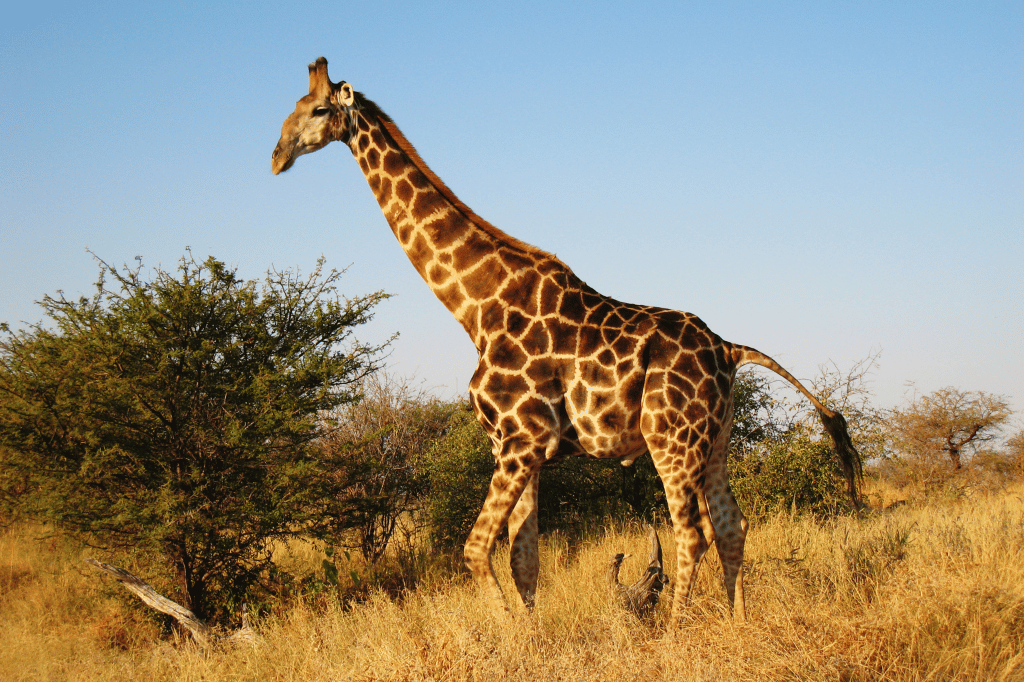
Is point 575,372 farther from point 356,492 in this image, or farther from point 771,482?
point 771,482

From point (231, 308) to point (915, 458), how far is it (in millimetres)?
13848

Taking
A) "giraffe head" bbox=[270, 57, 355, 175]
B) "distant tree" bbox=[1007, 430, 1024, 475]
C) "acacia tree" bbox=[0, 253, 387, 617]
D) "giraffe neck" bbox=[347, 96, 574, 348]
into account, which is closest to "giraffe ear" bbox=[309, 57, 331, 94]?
"giraffe head" bbox=[270, 57, 355, 175]

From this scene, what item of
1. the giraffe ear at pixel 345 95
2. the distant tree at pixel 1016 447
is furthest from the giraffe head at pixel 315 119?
the distant tree at pixel 1016 447

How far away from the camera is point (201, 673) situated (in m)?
6.42

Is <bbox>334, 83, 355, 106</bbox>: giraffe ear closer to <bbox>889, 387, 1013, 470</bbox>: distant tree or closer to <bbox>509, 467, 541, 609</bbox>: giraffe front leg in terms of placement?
<bbox>509, 467, 541, 609</bbox>: giraffe front leg

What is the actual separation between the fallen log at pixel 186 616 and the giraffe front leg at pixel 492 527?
3.16 metres

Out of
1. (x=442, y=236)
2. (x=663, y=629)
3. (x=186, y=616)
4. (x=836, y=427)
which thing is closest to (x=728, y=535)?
(x=663, y=629)

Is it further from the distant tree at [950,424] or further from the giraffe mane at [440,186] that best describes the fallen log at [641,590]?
the distant tree at [950,424]

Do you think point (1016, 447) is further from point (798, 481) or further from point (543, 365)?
point (543, 365)

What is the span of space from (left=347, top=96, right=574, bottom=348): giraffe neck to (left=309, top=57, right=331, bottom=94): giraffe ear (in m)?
0.29

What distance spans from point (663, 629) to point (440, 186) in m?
3.74

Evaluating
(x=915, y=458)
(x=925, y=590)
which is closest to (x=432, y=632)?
(x=925, y=590)

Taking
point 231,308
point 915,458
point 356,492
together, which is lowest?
point 915,458

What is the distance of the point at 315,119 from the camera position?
622 cm
